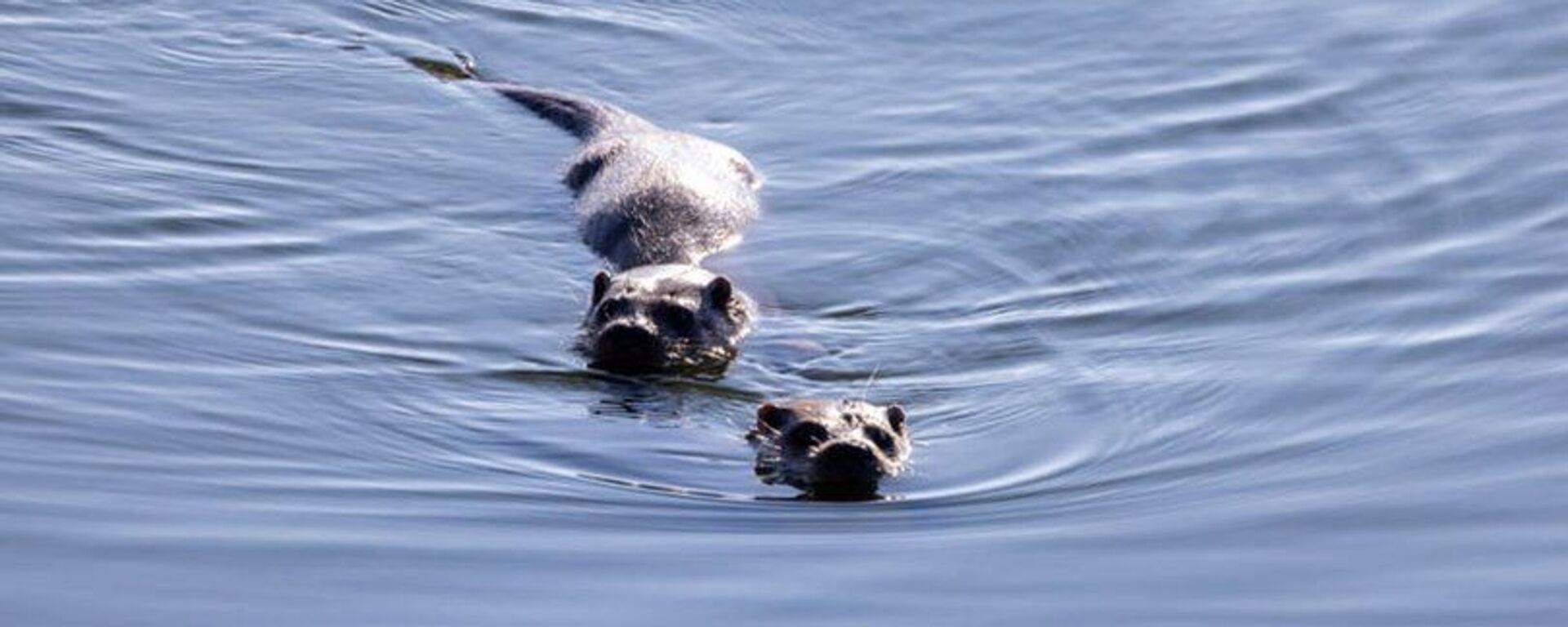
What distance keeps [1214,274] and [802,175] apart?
6.95 feet

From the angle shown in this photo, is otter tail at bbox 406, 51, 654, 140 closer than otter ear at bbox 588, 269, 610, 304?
No

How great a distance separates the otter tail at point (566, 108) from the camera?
12.4 m

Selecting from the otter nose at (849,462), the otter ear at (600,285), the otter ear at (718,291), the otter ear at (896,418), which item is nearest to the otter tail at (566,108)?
the otter ear at (600,285)

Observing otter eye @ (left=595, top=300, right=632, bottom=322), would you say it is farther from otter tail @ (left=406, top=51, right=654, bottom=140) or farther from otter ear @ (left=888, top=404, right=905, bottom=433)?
otter tail @ (left=406, top=51, right=654, bottom=140)

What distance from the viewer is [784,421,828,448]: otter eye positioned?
8.19 metres

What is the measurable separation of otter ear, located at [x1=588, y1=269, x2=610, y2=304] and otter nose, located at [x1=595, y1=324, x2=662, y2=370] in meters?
0.39

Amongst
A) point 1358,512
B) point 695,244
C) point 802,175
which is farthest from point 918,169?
point 1358,512

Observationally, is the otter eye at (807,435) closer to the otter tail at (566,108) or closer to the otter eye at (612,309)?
the otter eye at (612,309)

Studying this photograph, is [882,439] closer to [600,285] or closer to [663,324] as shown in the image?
[663,324]

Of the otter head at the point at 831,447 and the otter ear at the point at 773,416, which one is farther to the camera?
the otter ear at the point at 773,416

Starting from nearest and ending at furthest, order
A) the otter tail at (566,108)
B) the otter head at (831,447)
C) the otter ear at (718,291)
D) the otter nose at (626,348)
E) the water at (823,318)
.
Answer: the water at (823,318) → the otter head at (831,447) → the otter nose at (626,348) → the otter ear at (718,291) → the otter tail at (566,108)

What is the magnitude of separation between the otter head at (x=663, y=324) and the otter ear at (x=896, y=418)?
4.31ft

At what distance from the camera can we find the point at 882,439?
8.26 meters

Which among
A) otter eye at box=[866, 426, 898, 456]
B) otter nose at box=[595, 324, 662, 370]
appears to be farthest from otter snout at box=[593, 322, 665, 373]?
otter eye at box=[866, 426, 898, 456]
